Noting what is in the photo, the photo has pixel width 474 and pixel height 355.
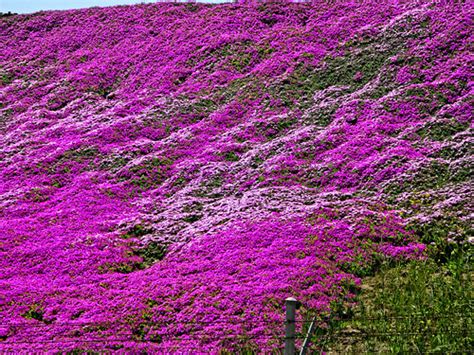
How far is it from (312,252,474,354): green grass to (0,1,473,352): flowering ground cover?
0.75 meters

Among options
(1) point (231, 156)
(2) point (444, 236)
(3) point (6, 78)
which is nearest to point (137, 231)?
(1) point (231, 156)

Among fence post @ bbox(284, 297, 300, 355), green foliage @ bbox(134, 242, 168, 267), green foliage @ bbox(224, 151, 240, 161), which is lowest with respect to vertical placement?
fence post @ bbox(284, 297, 300, 355)

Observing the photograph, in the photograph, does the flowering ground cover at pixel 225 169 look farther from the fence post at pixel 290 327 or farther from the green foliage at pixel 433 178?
the fence post at pixel 290 327

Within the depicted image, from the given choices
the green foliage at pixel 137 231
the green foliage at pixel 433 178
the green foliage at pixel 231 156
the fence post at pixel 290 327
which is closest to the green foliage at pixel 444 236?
the green foliage at pixel 433 178

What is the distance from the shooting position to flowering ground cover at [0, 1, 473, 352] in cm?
1466

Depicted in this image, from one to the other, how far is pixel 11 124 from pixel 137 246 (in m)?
24.2

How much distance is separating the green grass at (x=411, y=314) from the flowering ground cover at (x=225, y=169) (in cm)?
75

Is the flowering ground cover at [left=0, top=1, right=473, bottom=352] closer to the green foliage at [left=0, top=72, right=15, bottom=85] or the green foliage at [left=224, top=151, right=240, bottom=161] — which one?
the green foliage at [left=224, top=151, right=240, bottom=161]

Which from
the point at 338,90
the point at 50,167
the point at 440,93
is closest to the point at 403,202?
the point at 440,93

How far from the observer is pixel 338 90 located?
3170 centimetres

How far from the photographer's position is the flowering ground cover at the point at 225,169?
577 inches

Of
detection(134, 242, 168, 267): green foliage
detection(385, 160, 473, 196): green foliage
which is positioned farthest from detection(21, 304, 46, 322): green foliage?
detection(385, 160, 473, 196): green foliage

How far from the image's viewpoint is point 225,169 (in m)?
26.1

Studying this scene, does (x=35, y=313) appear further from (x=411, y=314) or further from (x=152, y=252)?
(x=411, y=314)
